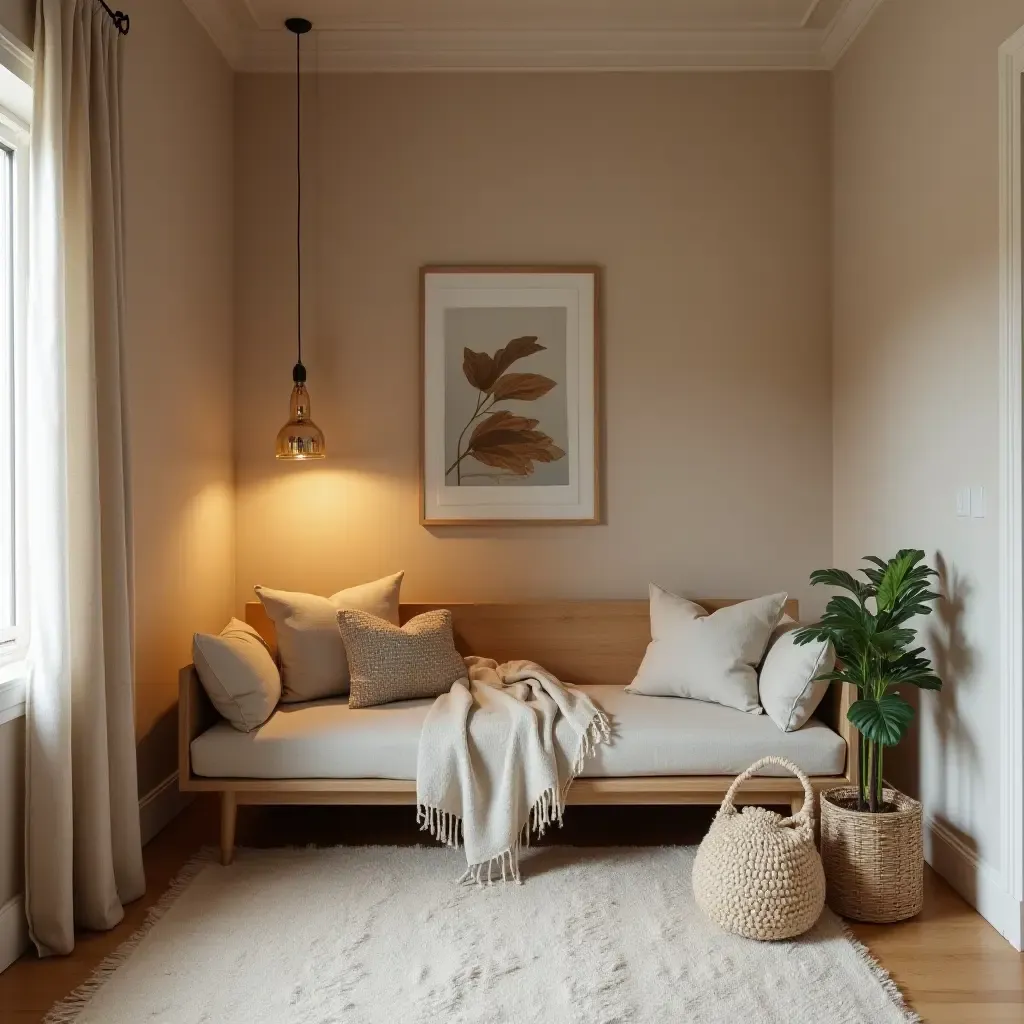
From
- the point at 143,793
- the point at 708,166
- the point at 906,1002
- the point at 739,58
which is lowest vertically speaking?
the point at 906,1002

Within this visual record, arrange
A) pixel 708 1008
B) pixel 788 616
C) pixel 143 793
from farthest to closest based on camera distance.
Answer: pixel 788 616 → pixel 143 793 → pixel 708 1008

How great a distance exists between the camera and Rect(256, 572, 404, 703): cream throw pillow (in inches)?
132

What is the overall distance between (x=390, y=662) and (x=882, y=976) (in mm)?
1730

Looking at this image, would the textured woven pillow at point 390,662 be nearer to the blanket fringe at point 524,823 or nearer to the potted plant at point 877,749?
the blanket fringe at point 524,823

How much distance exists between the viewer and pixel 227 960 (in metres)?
2.40

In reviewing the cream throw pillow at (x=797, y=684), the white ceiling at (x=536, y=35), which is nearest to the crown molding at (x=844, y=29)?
the white ceiling at (x=536, y=35)

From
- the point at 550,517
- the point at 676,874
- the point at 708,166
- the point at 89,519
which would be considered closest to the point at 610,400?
the point at 550,517

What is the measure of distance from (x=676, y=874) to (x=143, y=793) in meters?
1.75

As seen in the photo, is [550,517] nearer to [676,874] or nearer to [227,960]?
[676,874]

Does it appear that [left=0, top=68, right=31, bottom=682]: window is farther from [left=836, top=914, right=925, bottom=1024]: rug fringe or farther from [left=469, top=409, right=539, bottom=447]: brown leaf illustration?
[left=836, top=914, right=925, bottom=1024]: rug fringe

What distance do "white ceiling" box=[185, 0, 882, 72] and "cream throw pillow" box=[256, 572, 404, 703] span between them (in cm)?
221

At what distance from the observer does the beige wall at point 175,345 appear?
312cm

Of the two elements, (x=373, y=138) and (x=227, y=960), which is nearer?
(x=227, y=960)

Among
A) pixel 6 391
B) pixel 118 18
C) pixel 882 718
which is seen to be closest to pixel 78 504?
pixel 6 391
